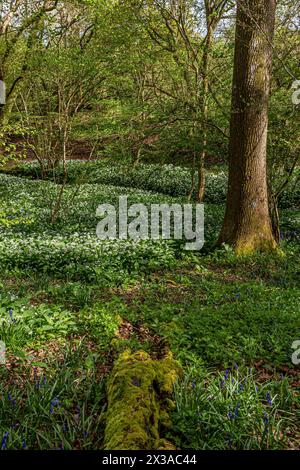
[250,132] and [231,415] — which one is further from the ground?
[250,132]

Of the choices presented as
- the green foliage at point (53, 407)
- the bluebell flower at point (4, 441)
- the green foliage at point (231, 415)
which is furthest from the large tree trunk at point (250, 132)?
the bluebell flower at point (4, 441)

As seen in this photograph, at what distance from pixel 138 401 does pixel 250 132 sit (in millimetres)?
6215

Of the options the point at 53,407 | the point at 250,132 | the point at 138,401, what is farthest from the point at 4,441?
the point at 250,132

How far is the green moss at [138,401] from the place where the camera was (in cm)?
266

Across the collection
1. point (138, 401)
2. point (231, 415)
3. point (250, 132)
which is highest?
point (250, 132)

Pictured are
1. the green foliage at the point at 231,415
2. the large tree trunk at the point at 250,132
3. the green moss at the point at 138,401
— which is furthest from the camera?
the large tree trunk at the point at 250,132

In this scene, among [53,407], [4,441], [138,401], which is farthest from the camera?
[53,407]

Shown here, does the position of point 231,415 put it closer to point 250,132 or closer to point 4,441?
point 4,441

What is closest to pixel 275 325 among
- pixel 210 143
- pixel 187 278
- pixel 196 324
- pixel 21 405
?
pixel 196 324

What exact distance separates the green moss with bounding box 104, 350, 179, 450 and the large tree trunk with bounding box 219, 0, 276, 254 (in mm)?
4856

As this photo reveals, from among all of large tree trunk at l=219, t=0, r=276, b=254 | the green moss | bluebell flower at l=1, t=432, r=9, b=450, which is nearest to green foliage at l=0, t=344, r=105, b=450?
bluebell flower at l=1, t=432, r=9, b=450

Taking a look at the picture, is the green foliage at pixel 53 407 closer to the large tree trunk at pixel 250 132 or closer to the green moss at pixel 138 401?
the green moss at pixel 138 401

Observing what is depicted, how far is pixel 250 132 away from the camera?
7.78m

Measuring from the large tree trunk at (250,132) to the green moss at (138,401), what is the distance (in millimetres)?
4856
